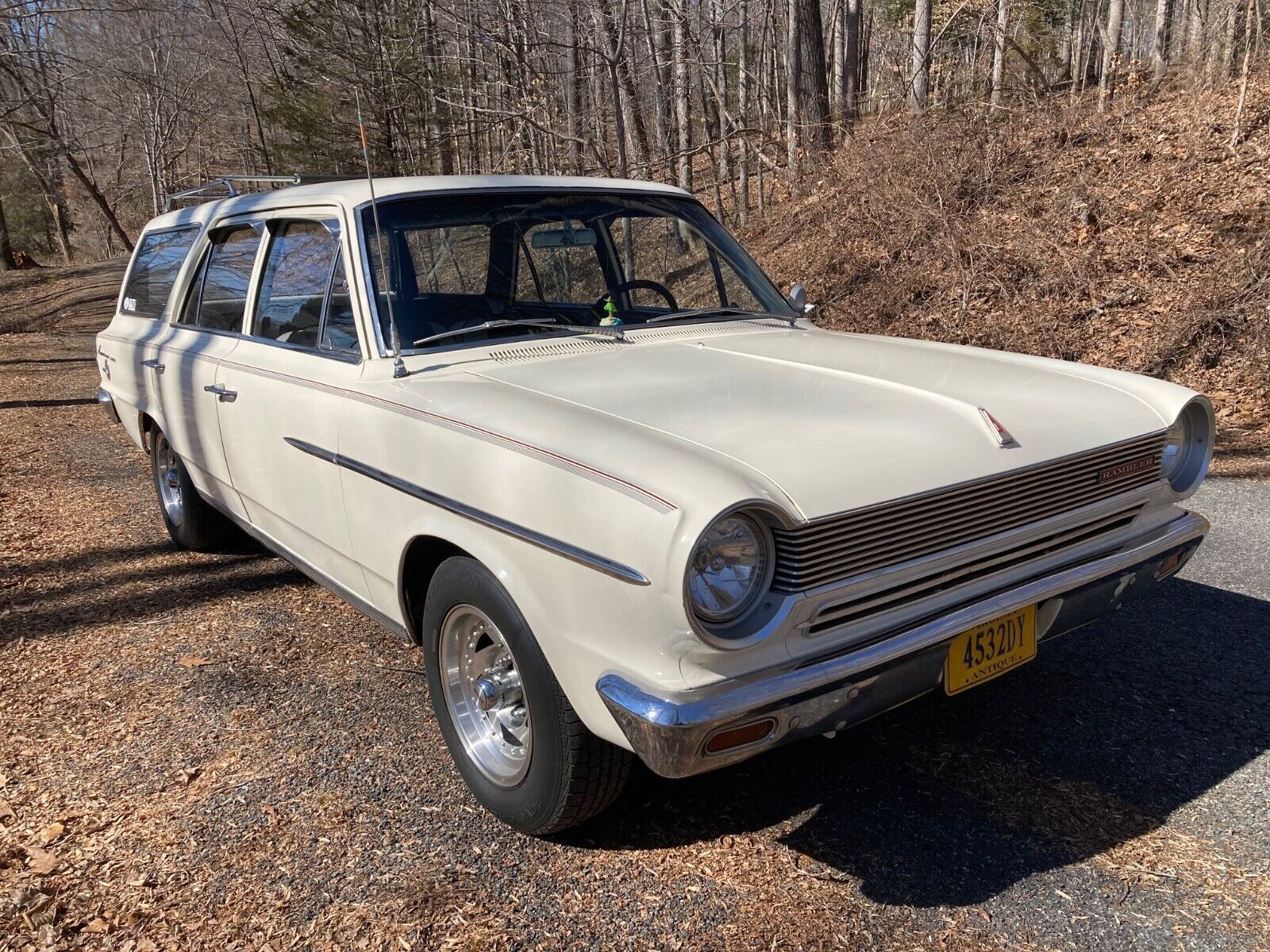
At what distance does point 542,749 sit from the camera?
8.09ft

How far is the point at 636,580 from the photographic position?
2.06m

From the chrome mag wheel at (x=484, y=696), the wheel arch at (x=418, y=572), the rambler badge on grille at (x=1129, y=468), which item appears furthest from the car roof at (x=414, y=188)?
the rambler badge on grille at (x=1129, y=468)

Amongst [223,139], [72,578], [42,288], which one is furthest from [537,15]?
[223,139]

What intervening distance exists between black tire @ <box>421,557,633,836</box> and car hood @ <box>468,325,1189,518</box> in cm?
53

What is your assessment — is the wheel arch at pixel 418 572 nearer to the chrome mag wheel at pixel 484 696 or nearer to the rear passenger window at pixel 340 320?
the chrome mag wheel at pixel 484 696

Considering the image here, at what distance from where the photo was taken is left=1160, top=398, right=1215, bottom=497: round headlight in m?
3.08

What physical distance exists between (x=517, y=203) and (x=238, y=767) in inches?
87.6

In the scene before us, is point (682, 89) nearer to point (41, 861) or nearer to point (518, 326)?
point (518, 326)

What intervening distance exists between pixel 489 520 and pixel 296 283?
1739 mm

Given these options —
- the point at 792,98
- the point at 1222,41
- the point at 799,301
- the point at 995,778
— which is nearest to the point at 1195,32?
the point at 1222,41

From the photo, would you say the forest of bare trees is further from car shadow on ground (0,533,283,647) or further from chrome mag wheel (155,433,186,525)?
car shadow on ground (0,533,283,647)

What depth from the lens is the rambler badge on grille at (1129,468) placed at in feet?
9.16

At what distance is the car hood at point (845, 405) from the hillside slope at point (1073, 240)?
4211mm

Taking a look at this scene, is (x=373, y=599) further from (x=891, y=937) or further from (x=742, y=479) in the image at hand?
(x=891, y=937)
